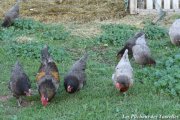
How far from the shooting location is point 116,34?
1305 cm

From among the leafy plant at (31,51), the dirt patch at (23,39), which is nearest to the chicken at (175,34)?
the leafy plant at (31,51)

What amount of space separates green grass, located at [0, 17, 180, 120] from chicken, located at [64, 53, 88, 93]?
16cm

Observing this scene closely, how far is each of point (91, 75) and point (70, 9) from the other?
19.4 ft

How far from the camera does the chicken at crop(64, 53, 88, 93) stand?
8.91 m

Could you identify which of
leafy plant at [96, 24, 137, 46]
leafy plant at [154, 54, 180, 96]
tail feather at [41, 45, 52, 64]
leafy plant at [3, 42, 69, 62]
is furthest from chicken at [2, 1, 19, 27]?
leafy plant at [154, 54, 180, 96]

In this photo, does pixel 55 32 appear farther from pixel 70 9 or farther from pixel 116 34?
pixel 70 9

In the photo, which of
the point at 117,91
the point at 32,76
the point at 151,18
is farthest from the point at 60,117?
the point at 151,18

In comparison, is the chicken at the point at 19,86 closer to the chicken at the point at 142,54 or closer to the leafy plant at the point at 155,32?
the chicken at the point at 142,54

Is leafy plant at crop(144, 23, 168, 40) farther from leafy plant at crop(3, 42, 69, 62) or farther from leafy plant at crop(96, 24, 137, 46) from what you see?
leafy plant at crop(3, 42, 69, 62)

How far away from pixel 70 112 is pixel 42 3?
8921 millimetres

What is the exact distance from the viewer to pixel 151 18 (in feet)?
48.9

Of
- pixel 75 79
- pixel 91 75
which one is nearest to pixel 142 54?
pixel 91 75

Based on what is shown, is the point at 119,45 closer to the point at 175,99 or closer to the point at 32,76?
the point at 32,76

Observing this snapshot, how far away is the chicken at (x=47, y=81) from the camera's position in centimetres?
843
